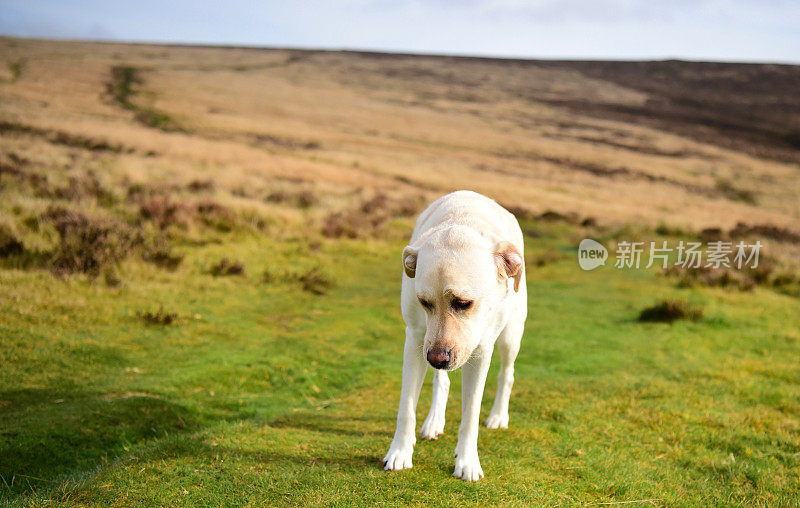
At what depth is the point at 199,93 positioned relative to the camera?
6656 cm

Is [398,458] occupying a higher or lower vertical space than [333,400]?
higher

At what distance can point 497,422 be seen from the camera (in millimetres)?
6211

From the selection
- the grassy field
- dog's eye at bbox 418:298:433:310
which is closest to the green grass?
the grassy field

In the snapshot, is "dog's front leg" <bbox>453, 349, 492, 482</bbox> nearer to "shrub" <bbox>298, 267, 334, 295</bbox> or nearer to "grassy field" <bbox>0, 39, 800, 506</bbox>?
"grassy field" <bbox>0, 39, 800, 506</bbox>

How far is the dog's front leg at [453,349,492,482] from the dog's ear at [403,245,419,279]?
92 cm

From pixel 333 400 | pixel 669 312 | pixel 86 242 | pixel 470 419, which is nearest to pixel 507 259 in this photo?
pixel 470 419

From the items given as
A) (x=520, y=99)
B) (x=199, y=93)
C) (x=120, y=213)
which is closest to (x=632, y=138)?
(x=520, y=99)

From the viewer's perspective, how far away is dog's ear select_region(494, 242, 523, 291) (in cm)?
418

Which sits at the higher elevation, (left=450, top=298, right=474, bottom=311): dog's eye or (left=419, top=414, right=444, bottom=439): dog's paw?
(left=450, top=298, right=474, bottom=311): dog's eye

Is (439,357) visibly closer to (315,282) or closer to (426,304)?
(426,304)

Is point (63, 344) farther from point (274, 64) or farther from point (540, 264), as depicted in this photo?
point (274, 64)

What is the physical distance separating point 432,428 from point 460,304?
89.6 inches

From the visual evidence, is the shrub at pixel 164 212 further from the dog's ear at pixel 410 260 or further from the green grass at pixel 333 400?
the dog's ear at pixel 410 260

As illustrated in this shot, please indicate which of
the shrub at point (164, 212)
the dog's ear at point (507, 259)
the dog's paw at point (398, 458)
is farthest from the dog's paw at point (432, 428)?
the shrub at point (164, 212)
